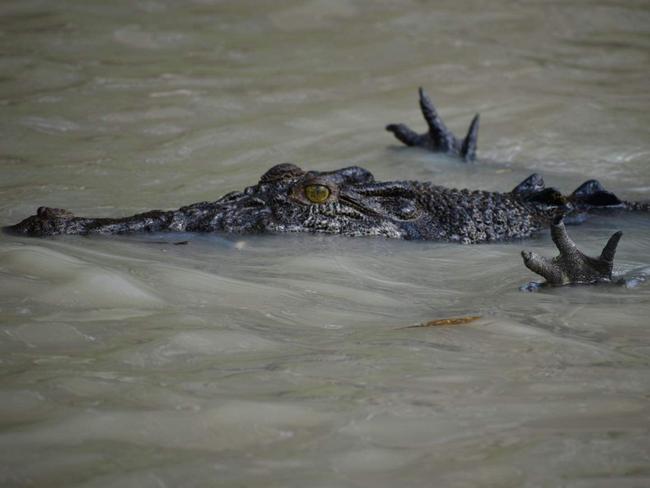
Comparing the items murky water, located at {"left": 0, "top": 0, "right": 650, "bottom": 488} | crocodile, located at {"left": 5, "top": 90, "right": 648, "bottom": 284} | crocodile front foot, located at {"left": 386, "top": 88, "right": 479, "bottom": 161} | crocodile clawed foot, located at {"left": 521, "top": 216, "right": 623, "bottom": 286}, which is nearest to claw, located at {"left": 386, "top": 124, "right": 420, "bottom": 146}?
crocodile front foot, located at {"left": 386, "top": 88, "right": 479, "bottom": 161}

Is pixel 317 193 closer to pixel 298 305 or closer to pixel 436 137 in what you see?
pixel 298 305

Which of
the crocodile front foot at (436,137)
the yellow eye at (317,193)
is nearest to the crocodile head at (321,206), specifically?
the yellow eye at (317,193)

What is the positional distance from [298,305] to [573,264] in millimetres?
1527

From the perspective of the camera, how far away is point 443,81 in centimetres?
1137

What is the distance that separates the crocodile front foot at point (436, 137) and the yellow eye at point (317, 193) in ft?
8.88

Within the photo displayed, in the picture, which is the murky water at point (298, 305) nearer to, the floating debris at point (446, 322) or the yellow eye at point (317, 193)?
the floating debris at point (446, 322)

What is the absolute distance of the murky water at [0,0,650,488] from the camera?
2.97 metres

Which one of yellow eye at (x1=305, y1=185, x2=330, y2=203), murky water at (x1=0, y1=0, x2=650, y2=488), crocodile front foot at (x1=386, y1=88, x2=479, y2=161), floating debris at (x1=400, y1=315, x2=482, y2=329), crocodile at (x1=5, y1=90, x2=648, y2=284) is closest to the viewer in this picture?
murky water at (x1=0, y1=0, x2=650, y2=488)

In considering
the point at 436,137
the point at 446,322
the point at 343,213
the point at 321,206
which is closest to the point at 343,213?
the point at 343,213

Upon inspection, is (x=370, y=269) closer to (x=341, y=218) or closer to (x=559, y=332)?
(x=341, y=218)

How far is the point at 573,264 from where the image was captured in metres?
5.07

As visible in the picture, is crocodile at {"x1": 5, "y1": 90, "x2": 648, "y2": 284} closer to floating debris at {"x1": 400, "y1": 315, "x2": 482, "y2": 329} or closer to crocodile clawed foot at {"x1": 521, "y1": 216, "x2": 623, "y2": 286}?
crocodile clawed foot at {"x1": 521, "y1": 216, "x2": 623, "y2": 286}

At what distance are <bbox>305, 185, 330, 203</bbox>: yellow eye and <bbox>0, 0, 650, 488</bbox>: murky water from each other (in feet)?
1.01

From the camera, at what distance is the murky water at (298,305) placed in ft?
9.75
